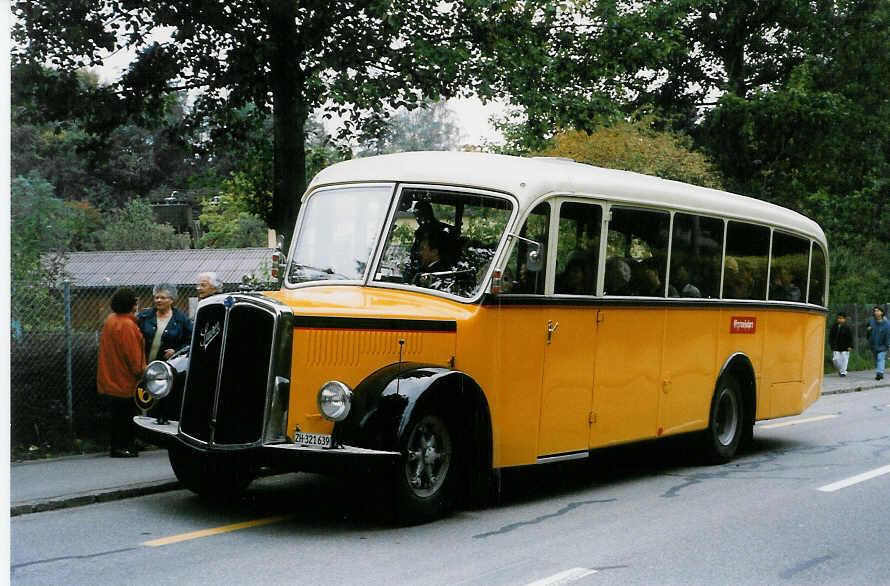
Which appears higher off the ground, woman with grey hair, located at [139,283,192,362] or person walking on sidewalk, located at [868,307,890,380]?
woman with grey hair, located at [139,283,192,362]

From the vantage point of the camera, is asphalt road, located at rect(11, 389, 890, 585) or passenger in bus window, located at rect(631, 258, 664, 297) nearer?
asphalt road, located at rect(11, 389, 890, 585)

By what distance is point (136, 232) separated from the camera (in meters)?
47.6

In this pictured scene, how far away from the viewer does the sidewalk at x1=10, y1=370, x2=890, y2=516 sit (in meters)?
8.02

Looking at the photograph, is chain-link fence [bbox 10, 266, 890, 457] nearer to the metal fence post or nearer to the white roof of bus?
the metal fence post

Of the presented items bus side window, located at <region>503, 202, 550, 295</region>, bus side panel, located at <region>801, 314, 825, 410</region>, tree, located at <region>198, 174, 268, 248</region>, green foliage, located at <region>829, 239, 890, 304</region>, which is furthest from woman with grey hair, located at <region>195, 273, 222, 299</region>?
tree, located at <region>198, 174, 268, 248</region>

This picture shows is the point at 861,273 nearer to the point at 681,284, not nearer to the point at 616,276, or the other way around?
the point at 681,284

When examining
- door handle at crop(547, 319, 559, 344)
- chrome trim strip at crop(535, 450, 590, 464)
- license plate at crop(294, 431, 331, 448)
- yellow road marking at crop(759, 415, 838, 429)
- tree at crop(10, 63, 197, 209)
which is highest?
tree at crop(10, 63, 197, 209)

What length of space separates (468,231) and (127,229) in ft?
137

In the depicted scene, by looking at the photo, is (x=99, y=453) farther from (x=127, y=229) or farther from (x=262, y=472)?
(x=127, y=229)

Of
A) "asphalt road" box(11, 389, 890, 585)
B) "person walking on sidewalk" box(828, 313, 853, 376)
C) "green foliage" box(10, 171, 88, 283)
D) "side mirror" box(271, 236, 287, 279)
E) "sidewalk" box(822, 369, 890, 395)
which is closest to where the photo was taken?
"asphalt road" box(11, 389, 890, 585)

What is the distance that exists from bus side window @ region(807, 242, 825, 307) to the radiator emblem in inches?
325

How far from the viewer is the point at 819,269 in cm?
1333

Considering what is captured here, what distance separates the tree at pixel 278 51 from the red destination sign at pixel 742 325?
17.5 feet

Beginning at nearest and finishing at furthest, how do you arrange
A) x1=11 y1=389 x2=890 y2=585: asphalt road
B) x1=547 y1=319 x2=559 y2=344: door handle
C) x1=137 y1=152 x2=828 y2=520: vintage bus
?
1. x1=11 y1=389 x2=890 y2=585: asphalt road
2. x1=137 y1=152 x2=828 y2=520: vintage bus
3. x1=547 y1=319 x2=559 y2=344: door handle
